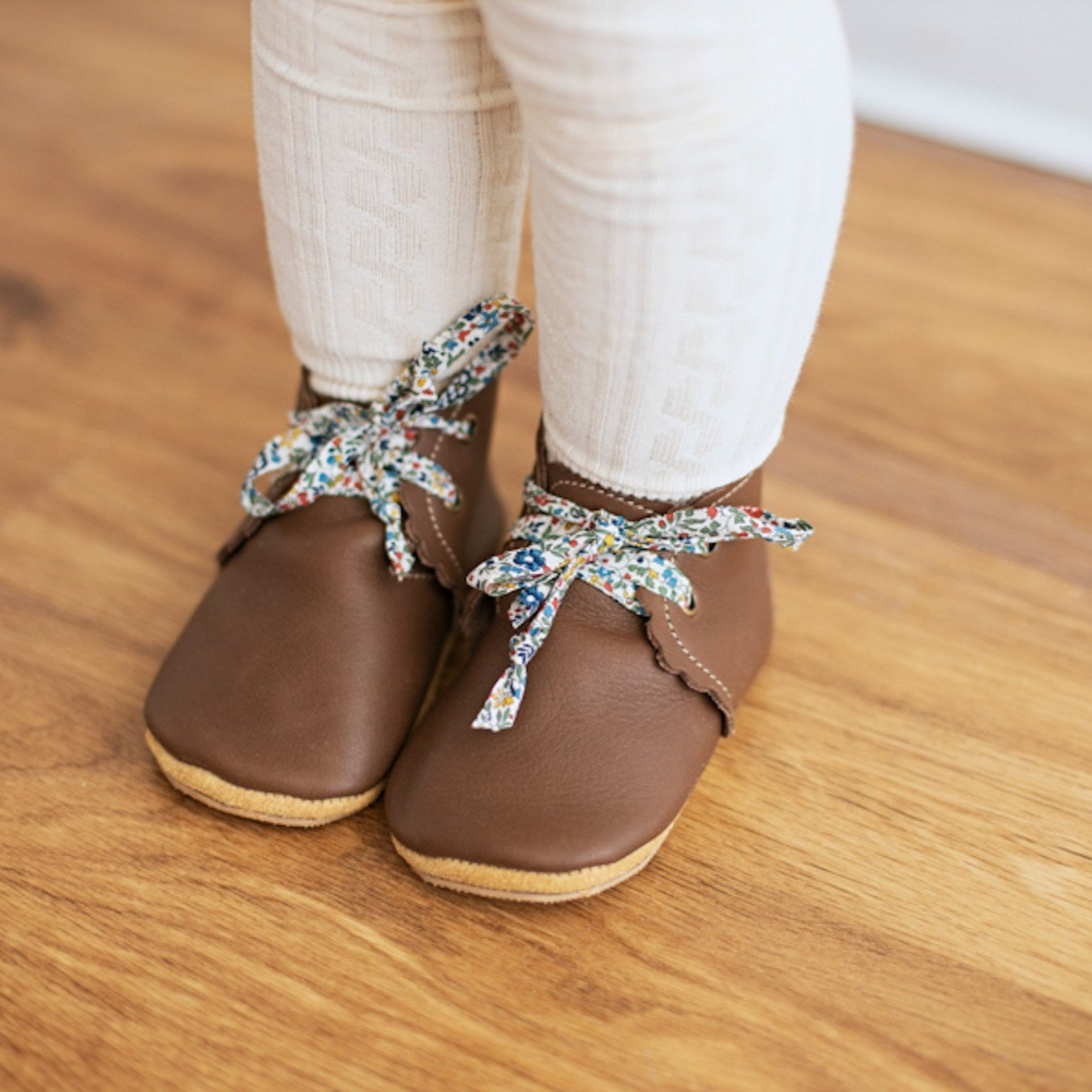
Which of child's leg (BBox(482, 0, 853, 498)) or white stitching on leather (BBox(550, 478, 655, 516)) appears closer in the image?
child's leg (BBox(482, 0, 853, 498))

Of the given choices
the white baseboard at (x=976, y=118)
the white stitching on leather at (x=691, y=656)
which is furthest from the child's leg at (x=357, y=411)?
the white baseboard at (x=976, y=118)

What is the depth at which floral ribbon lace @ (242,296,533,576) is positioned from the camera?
26.5 inches

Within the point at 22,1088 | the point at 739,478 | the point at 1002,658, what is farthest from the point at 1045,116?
the point at 22,1088

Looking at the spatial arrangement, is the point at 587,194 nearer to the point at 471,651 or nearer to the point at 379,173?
the point at 379,173

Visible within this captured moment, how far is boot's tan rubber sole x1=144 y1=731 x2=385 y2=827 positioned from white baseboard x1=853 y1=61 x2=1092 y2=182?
114 cm

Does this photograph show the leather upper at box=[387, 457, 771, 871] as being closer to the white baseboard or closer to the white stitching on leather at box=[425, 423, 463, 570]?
the white stitching on leather at box=[425, 423, 463, 570]

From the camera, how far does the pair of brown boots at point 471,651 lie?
61 centimetres

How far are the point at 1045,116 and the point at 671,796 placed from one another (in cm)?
110

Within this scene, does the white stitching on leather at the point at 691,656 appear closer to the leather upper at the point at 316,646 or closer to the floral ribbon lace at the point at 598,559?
the floral ribbon lace at the point at 598,559

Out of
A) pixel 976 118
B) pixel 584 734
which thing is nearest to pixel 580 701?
pixel 584 734

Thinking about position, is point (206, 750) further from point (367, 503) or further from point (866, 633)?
point (866, 633)

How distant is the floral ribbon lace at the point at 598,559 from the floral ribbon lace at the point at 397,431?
77 mm

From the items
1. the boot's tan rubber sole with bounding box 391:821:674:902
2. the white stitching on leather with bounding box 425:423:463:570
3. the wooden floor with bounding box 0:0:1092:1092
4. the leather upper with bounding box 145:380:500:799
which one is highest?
the white stitching on leather with bounding box 425:423:463:570

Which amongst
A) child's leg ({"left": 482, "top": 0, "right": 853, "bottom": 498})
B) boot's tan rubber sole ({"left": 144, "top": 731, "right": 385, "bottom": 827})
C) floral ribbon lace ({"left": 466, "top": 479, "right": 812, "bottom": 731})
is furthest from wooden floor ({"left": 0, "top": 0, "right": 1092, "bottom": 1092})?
child's leg ({"left": 482, "top": 0, "right": 853, "bottom": 498})
